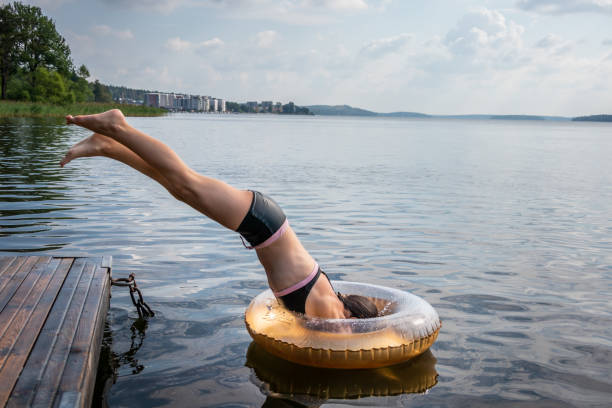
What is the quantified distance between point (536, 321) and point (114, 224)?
7.67 metres

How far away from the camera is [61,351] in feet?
12.5

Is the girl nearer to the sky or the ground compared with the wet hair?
nearer to the sky

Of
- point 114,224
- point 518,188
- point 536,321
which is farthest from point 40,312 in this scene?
point 518,188

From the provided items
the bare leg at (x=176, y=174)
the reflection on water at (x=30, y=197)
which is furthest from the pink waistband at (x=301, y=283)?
the reflection on water at (x=30, y=197)

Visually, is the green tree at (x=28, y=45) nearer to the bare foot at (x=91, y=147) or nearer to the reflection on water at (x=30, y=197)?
the reflection on water at (x=30, y=197)

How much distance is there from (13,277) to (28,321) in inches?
58.3

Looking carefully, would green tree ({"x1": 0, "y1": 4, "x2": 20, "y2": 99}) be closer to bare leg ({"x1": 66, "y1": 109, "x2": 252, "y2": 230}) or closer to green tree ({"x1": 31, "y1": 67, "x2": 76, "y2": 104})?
green tree ({"x1": 31, "y1": 67, "x2": 76, "y2": 104})

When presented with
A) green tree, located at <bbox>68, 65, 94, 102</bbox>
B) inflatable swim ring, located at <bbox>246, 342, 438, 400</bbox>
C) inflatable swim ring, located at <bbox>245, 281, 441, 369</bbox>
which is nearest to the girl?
inflatable swim ring, located at <bbox>245, 281, 441, 369</bbox>

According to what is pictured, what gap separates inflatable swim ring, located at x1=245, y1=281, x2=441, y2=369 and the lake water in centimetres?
24

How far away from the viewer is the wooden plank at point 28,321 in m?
3.42

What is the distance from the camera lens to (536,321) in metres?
6.50

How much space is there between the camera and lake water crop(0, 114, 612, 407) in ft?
15.8

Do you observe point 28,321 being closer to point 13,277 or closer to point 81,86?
point 13,277

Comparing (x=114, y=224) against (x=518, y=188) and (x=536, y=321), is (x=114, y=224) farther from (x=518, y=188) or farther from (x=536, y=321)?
(x=518, y=188)
